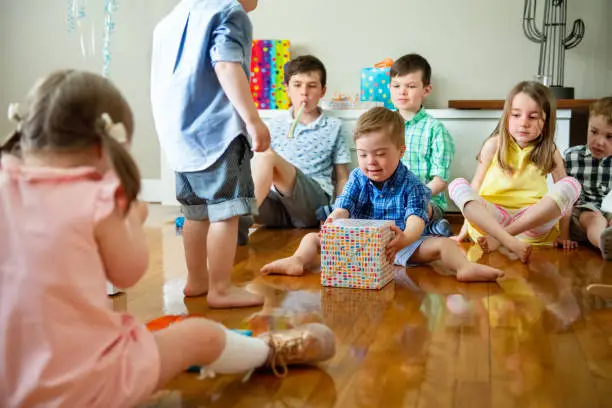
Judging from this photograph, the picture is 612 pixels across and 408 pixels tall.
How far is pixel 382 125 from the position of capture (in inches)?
77.9

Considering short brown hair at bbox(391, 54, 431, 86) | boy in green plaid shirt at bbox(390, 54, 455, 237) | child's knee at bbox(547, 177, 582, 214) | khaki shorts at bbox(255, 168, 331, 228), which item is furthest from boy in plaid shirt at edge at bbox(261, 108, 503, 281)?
short brown hair at bbox(391, 54, 431, 86)

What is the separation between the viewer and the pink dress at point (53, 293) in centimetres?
93

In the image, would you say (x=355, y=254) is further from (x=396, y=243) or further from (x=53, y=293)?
(x=53, y=293)

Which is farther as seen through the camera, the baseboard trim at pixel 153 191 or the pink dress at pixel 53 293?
the baseboard trim at pixel 153 191

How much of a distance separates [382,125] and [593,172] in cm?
101

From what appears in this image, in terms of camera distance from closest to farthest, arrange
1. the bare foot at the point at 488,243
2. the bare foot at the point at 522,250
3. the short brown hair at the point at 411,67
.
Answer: the bare foot at the point at 522,250 → the bare foot at the point at 488,243 → the short brown hair at the point at 411,67

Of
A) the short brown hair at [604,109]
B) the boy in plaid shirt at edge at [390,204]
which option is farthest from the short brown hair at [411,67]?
the boy in plaid shirt at edge at [390,204]

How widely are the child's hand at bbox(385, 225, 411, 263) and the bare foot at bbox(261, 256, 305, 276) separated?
0.24 m

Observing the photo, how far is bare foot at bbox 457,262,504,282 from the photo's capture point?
1.91 metres

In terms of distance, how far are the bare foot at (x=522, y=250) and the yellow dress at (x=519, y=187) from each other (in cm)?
24

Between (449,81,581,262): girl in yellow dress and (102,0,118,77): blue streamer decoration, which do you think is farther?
(102,0,118,77): blue streamer decoration

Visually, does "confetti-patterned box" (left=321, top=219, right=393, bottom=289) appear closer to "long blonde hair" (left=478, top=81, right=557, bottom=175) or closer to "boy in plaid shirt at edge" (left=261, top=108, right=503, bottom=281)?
"boy in plaid shirt at edge" (left=261, top=108, right=503, bottom=281)

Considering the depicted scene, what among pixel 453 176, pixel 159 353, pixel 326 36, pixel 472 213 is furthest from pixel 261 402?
pixel 326 36

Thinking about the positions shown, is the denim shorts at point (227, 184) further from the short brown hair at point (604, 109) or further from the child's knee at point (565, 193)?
the short brown hair at point (604, 109)
